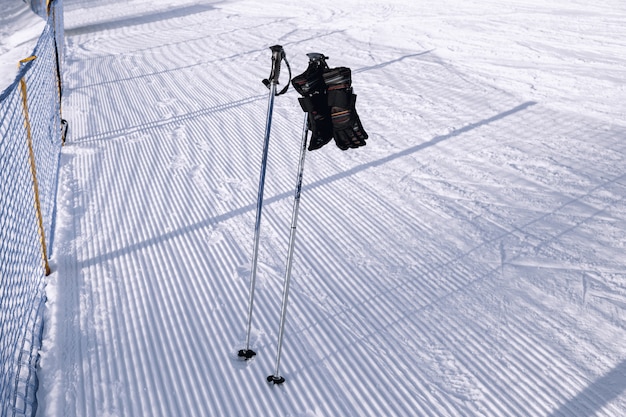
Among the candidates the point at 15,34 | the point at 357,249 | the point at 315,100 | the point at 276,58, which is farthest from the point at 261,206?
the point at 15,34

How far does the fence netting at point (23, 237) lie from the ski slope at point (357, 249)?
14 cm

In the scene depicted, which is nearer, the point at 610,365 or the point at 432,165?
the point at 610,365

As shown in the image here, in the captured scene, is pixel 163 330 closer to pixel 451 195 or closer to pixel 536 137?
pixel 451 195

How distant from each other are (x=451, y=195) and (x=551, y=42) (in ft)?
27.1

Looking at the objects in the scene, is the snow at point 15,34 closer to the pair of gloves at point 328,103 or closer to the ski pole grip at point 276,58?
the ski pole grip at point 276,58

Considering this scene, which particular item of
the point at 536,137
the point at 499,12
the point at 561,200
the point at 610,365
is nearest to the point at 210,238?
the point at 610,365

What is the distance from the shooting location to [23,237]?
4332 mm

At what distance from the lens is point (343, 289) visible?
4.62m

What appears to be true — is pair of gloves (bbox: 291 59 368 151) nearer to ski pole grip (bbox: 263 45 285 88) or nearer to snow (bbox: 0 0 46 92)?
ski pole grip (bbox: 263 45 285 88)

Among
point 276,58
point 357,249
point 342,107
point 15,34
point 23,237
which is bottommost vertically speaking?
point 15,34

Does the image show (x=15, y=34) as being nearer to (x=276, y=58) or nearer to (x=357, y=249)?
(x=357, y=249)

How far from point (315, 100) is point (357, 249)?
7.57ft

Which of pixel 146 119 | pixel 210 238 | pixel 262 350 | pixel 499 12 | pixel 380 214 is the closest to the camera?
pixel 262 350

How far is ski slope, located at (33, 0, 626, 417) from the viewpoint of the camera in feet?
11.9
